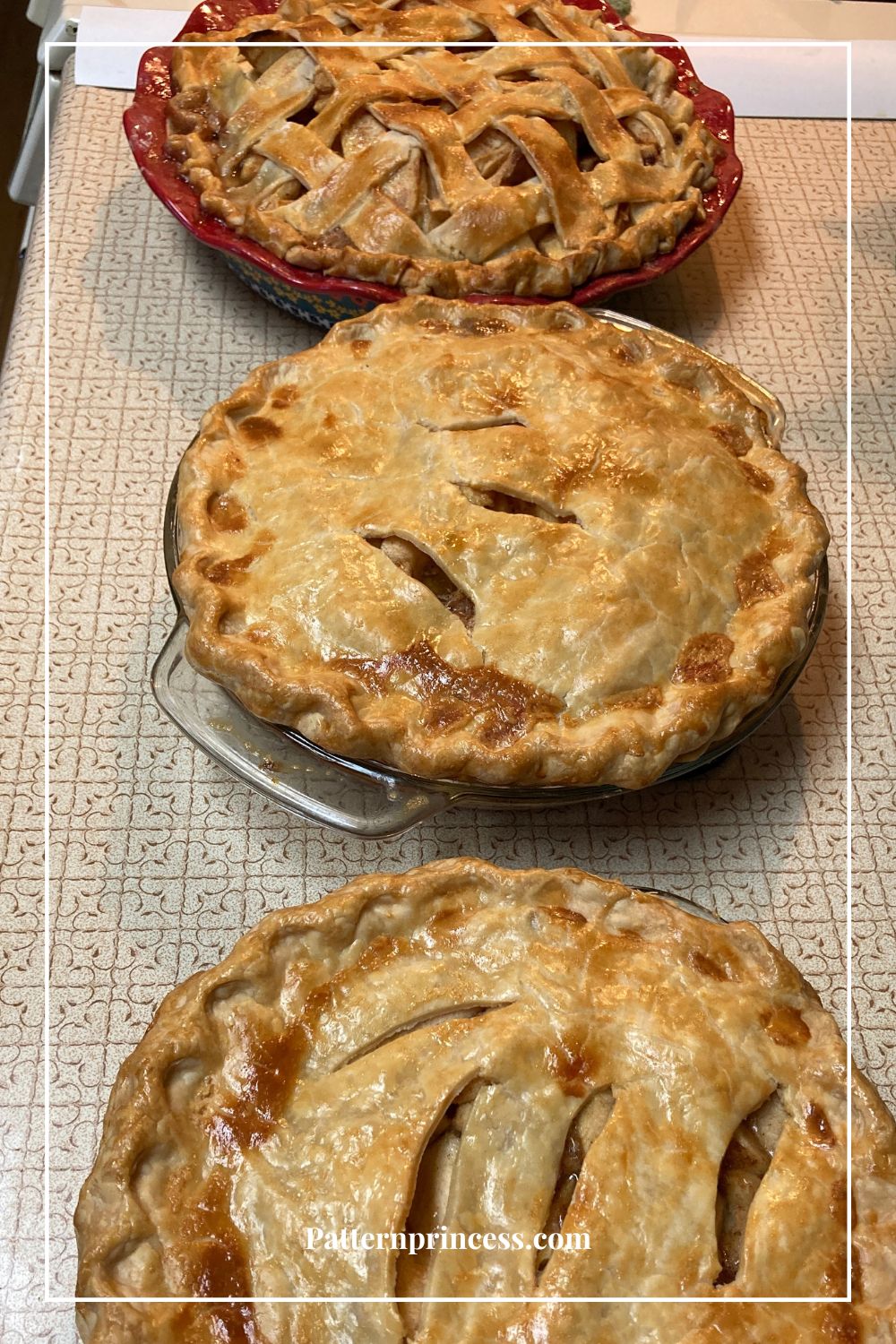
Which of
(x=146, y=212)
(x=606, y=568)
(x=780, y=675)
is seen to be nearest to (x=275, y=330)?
(x=146, y=212)

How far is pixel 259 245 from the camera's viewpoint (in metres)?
1.49

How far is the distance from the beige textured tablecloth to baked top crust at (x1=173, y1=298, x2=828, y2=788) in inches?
6.2

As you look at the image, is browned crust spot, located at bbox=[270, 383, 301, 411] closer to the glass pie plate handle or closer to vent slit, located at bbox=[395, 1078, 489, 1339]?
the glass pie plate handle

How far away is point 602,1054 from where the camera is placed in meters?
0.83

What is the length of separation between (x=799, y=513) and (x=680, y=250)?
0.50 meters

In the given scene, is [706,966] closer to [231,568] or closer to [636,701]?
[636,701]

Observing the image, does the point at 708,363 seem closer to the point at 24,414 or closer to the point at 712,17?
the point at 24,414

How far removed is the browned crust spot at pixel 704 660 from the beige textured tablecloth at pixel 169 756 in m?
0.15

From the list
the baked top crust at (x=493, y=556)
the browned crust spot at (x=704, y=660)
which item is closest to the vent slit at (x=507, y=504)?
the baked top crust at (x=493, y=556)

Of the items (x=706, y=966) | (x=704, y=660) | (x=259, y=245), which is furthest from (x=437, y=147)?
(x=706, y=966)

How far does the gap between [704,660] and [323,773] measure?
0.36m

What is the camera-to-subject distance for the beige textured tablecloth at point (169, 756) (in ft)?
3.33

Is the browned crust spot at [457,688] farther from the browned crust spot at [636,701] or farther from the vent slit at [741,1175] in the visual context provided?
the vent slit at [741,1175]

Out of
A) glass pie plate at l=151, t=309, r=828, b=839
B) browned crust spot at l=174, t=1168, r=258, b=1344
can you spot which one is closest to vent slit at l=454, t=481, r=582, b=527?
glass pie plate at l=151, t=309, r=828, b=839
